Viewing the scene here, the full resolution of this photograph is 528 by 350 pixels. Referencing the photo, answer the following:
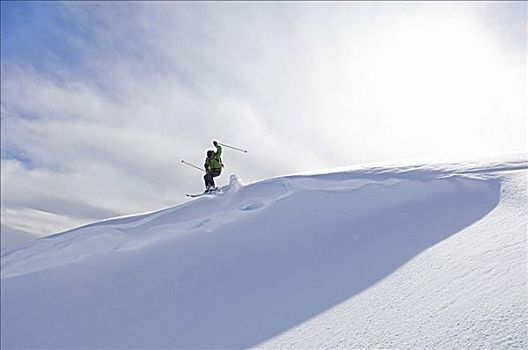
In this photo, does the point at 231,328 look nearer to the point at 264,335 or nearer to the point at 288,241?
the point at 264,335

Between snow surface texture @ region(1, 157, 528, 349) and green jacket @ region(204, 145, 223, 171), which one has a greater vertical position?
green jacket @ region(204, 145, 223, 171)

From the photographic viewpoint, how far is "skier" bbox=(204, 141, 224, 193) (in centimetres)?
1098

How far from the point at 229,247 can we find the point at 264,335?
9.27 ft

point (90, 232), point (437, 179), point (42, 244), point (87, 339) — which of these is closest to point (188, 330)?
point (87, 339)

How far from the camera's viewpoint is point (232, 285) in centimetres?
516

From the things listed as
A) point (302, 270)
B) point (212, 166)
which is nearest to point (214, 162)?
point (212, 166)

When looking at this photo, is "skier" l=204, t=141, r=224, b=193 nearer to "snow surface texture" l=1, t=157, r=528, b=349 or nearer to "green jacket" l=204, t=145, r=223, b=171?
"green jacket" l=204, t=145, r=223, b=171

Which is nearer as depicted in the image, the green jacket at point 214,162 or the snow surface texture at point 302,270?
the snow surface texture at point 302,270

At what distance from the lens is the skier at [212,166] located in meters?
11.0

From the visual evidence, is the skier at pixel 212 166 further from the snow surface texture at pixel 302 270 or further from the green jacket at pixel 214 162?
the snow surface texture at pixel 302 270

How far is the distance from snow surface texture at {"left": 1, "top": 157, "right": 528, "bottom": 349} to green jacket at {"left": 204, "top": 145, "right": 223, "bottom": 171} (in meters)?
1.98

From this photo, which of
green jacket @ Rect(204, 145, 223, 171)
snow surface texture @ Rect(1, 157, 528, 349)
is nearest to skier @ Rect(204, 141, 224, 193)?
green jacket @ Rect(204, 145, 223, 171)

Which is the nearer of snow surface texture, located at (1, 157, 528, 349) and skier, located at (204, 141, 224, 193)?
snow surface texture, located at (1, 157, 528, 349)

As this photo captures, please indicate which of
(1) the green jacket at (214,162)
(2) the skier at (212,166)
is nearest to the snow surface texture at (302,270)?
(2) the skier at (212,166)
